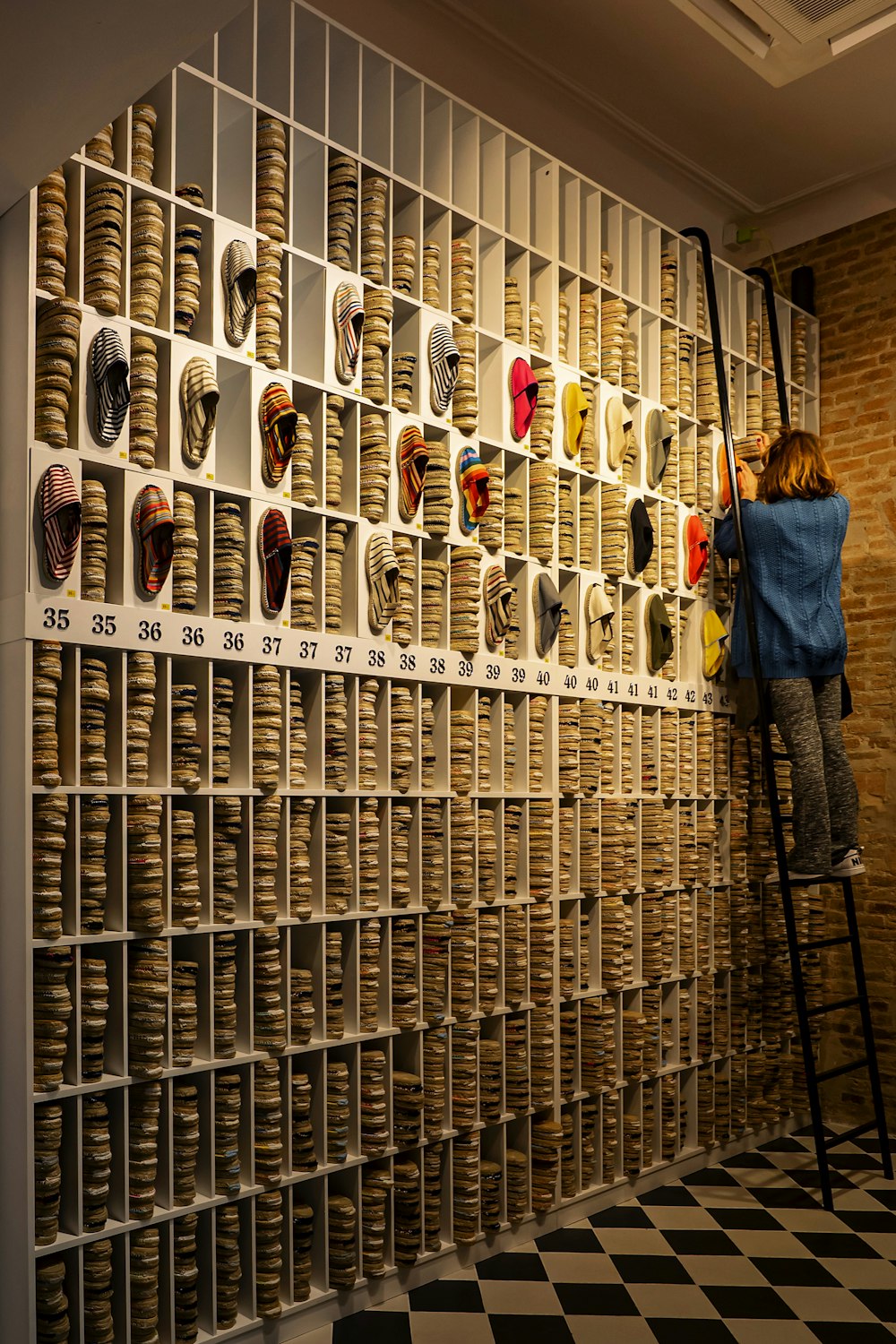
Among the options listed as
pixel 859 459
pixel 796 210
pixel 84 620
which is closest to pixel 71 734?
pixel 84 620

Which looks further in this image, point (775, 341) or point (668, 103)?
point (775, 341)

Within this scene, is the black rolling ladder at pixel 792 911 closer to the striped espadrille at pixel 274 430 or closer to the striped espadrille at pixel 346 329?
the striped espadrille at pixel 346 329

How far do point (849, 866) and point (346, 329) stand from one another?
9.76ft

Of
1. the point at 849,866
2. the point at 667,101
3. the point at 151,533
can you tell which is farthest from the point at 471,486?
the point at 667,101

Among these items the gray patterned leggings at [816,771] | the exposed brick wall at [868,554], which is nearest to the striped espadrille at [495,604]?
the gray patterned leggings at [816,771]

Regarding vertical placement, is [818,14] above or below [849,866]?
above

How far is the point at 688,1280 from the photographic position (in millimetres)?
3664

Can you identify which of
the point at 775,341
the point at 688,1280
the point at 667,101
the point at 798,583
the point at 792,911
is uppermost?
the point at 667,101

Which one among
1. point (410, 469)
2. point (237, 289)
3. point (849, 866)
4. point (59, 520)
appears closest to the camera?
point (59, 520)

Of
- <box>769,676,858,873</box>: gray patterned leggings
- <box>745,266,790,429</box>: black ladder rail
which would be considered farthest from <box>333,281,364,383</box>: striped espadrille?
<box>745,266,790,429</box>: black ladder rail

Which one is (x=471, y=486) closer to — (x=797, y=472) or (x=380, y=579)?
(x=380, y=579)

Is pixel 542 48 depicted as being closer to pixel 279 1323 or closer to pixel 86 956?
pixel 86 956

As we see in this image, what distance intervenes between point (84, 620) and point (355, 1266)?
2.03 meters

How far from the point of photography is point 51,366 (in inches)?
111
